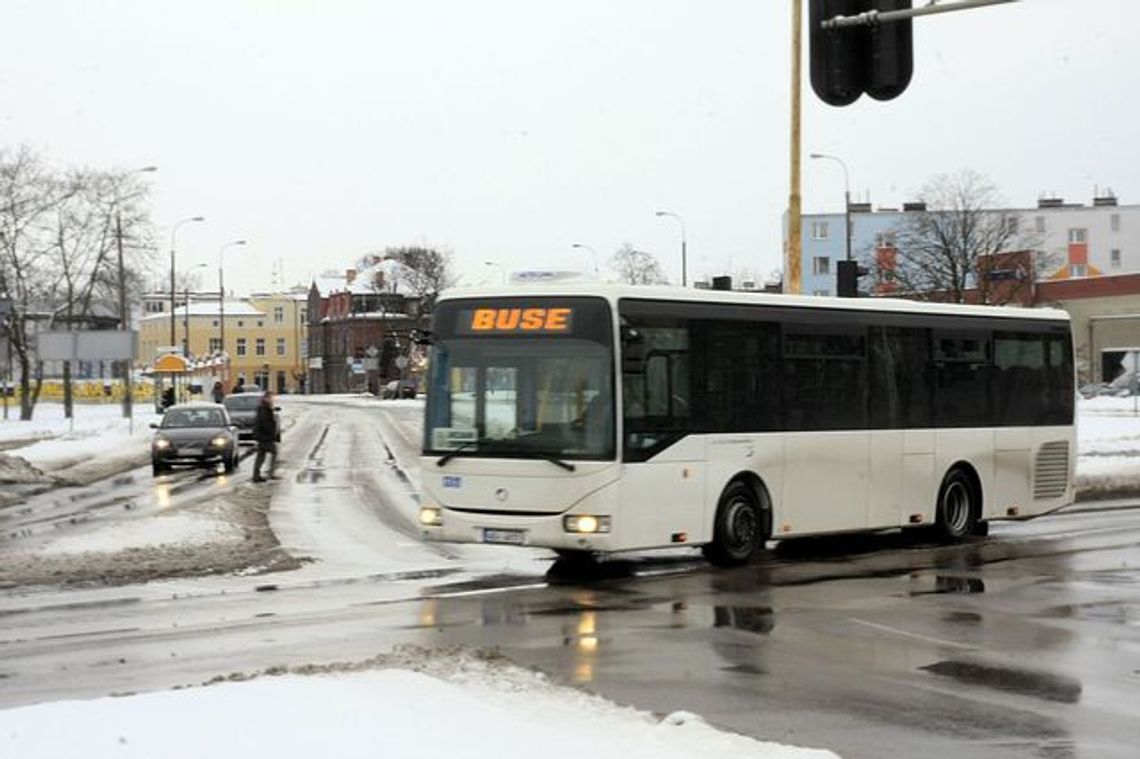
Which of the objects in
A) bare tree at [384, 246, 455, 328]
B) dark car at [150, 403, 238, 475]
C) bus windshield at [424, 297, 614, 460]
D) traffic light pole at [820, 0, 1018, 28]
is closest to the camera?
traffic light pole at [820, 0, 1018, 28]

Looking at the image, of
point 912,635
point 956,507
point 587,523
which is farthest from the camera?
point 956,507

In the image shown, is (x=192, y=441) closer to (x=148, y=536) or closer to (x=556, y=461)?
(x=148, y=536)

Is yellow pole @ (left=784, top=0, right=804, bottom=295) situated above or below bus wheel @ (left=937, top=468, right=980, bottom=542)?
above

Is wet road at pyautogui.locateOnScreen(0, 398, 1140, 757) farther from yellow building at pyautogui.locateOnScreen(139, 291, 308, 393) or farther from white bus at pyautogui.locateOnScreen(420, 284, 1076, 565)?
yellow building at pyautogui.locateOnScreen(139, 291, 308, 393)

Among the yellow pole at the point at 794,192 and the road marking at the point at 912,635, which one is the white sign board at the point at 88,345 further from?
the road marking at the point at 912,635

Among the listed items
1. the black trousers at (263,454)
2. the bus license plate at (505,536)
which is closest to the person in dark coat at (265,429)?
the black trousers at (263,454)

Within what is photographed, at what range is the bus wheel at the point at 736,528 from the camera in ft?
48.0

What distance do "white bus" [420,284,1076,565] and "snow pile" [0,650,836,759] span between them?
19.1 ft

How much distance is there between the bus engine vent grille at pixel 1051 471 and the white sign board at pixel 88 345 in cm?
3542

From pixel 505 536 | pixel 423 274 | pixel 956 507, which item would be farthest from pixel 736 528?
pixel 423 274

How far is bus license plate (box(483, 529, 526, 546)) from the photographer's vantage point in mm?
13625

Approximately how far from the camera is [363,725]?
262 inches

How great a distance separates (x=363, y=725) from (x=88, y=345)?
144 ft

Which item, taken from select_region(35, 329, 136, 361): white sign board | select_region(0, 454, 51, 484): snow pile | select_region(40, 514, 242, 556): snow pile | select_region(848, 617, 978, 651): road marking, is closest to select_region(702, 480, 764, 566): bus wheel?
select_region(848, 617, 978, 651): road marking
